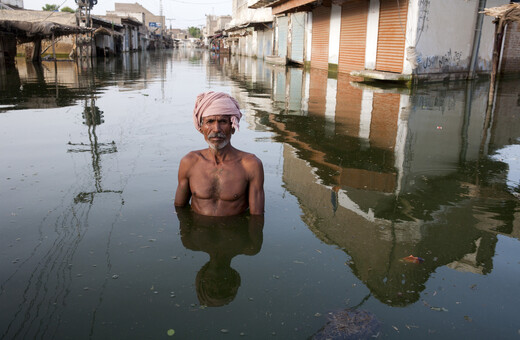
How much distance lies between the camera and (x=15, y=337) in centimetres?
203

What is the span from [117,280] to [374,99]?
31.1ft

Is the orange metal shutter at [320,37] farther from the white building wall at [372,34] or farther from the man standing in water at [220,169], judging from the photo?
the man standing in water at [220,169]

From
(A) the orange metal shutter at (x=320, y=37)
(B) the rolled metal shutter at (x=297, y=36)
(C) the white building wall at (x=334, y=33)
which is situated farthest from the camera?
(B) the rolled metal shutter at (x=297, y=36)

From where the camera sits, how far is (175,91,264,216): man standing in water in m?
3.02

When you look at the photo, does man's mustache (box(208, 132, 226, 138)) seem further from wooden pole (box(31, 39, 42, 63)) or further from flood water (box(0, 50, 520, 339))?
wooden pole (box(31, 39, 42, 63))

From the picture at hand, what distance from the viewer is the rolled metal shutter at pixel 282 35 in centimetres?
3042

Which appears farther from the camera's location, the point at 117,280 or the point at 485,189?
the point at 485,189

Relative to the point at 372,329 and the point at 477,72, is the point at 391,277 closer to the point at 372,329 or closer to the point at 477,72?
the point at 372,329

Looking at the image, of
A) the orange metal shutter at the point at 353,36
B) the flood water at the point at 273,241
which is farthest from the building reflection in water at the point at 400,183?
the orange metal shutter at the point at 353,36

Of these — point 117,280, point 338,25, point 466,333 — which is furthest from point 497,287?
point 338,25

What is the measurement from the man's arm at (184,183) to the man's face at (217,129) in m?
0.25

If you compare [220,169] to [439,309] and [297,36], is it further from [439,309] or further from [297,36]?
[297,36]

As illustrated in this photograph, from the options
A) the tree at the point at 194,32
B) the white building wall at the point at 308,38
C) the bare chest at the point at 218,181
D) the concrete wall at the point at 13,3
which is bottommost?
the bare chest at the point at 218,181

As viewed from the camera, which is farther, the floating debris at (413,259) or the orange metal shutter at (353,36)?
the orange metal shutter at (353,36)
